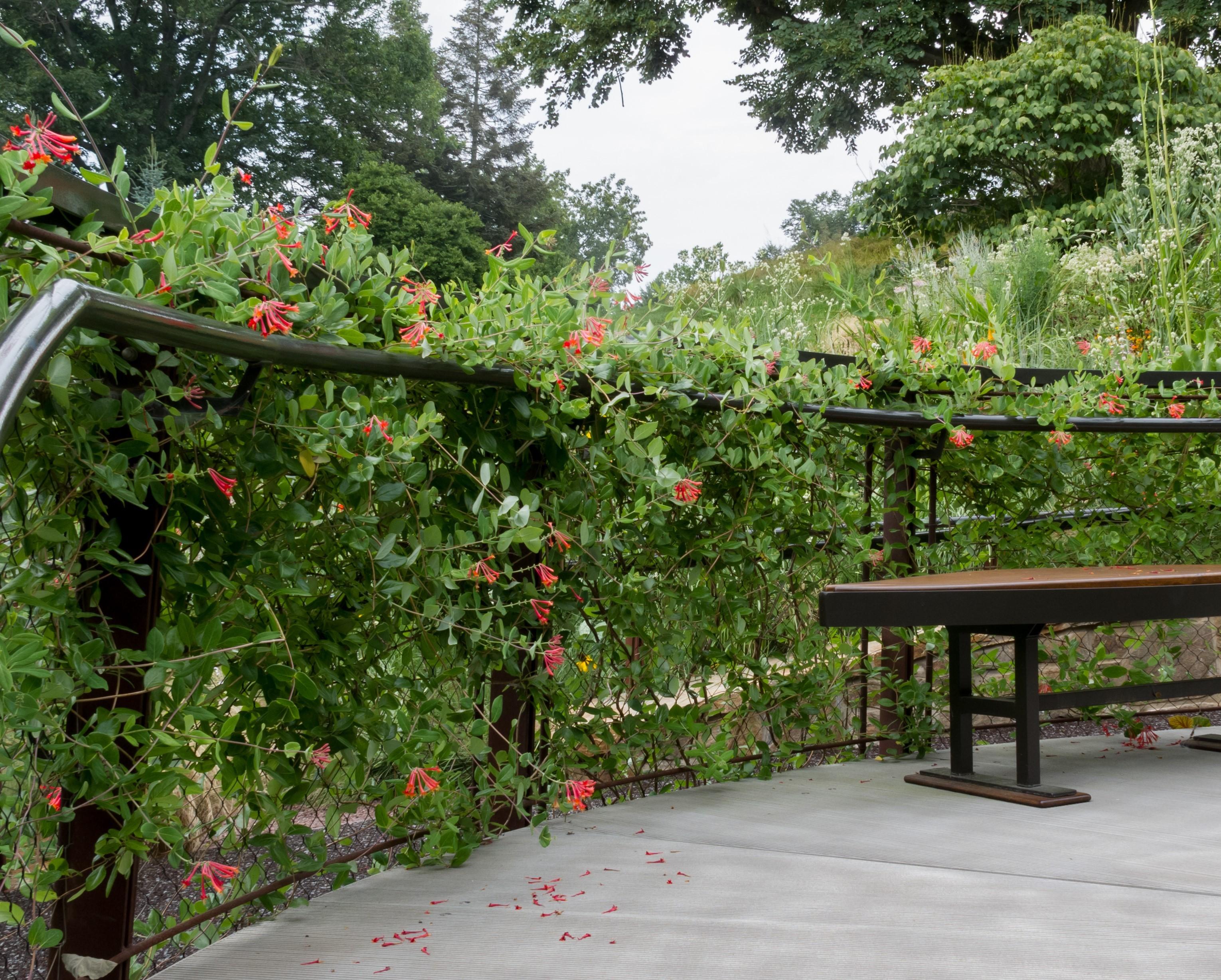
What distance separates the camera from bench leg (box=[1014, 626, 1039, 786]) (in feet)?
7.95

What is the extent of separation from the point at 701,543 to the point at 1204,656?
321 cm

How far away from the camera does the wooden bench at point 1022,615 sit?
2.12 metres

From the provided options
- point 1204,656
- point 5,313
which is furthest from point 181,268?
point 1204,656

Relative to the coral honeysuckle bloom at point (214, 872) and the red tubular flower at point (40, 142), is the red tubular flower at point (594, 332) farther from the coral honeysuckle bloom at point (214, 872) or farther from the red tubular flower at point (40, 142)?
the coral honeysuckle bloom at point (214, 872)

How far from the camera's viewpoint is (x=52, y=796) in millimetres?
1263

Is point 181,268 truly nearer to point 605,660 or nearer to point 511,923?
point 511,923

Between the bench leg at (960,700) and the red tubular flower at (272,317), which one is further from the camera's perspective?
the bench leg at (960,700)

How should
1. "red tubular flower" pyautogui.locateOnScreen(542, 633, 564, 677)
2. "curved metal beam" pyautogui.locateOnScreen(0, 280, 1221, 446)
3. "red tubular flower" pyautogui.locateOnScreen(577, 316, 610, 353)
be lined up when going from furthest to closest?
"red tubular flower" pyautogui.locateOnScreen(577, 316, 610, 353) → "red tubular flower" pyautogui.locateOnScreen(542, 633, 564, 677) → "curved metal beam" pyautogui.locateOnScreen(0, 280, 1221, 446)

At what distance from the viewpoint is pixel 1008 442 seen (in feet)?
10.0

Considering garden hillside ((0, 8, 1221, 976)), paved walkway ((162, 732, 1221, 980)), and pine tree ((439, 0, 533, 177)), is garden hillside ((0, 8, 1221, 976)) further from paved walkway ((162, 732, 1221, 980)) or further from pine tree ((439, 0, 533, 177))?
pine tree ((439, 0, 533, 177))

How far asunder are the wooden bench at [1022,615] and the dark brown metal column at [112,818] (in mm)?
1303

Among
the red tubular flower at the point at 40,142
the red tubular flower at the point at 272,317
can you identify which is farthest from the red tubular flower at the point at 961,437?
the red tubular flower at the point at 40,142

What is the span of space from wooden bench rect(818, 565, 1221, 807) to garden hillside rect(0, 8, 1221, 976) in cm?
28

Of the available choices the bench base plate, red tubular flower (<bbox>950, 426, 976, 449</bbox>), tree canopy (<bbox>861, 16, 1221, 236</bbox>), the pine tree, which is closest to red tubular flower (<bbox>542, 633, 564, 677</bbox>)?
the bench base plate
